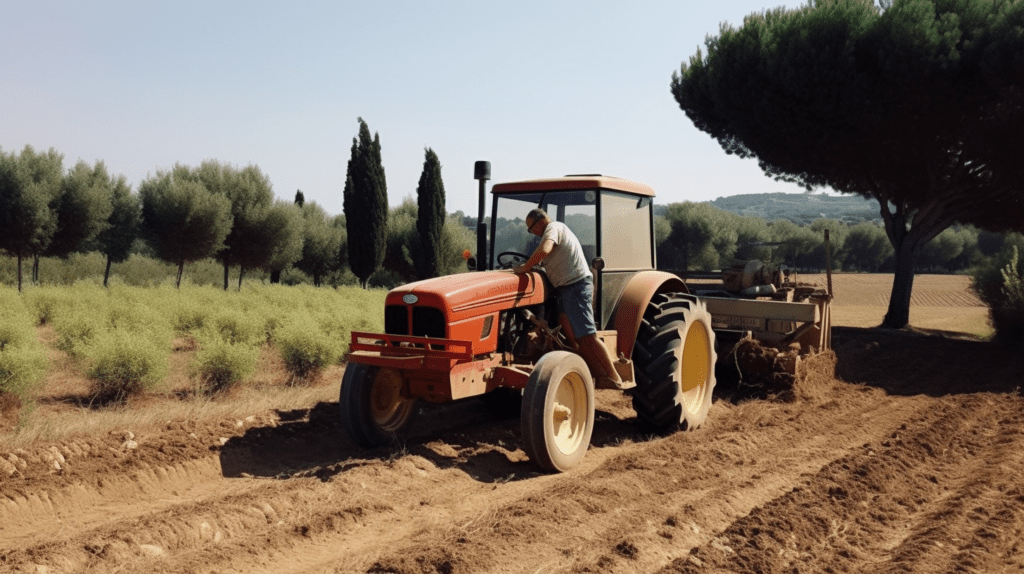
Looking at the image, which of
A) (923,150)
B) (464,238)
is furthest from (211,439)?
(464,238)

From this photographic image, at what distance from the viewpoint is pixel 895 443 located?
20.7 ft

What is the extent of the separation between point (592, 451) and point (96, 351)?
575 cm

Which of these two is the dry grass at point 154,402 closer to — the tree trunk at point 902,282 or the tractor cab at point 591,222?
the tractor cab at point 591,222

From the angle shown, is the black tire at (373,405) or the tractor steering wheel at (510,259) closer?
the black tire at (373,405)

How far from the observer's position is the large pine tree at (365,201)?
2664 cm

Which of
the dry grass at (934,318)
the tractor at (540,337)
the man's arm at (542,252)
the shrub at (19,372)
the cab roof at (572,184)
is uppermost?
the cab roof at (572,184)

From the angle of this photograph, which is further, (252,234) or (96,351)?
(252,234)

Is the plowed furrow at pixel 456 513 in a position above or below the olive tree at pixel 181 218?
below

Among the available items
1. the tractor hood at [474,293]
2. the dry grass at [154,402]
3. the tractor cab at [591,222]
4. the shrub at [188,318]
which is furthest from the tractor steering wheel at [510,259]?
the shrub at [188,318]

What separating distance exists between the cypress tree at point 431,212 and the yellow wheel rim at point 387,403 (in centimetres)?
2235

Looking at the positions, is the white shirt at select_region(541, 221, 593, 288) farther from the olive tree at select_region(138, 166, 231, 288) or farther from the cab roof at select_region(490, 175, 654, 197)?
the olive tree at select_region(138, 166, 231, 288)

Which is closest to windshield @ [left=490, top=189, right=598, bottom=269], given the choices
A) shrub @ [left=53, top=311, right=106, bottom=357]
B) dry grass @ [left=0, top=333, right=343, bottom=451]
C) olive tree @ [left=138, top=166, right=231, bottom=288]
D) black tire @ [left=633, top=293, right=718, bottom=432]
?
black tire @ [left=633, top=293, right=718, bottom=432]

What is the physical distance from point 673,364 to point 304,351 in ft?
18.0

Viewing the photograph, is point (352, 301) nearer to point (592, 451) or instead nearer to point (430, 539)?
point (592, 451)
